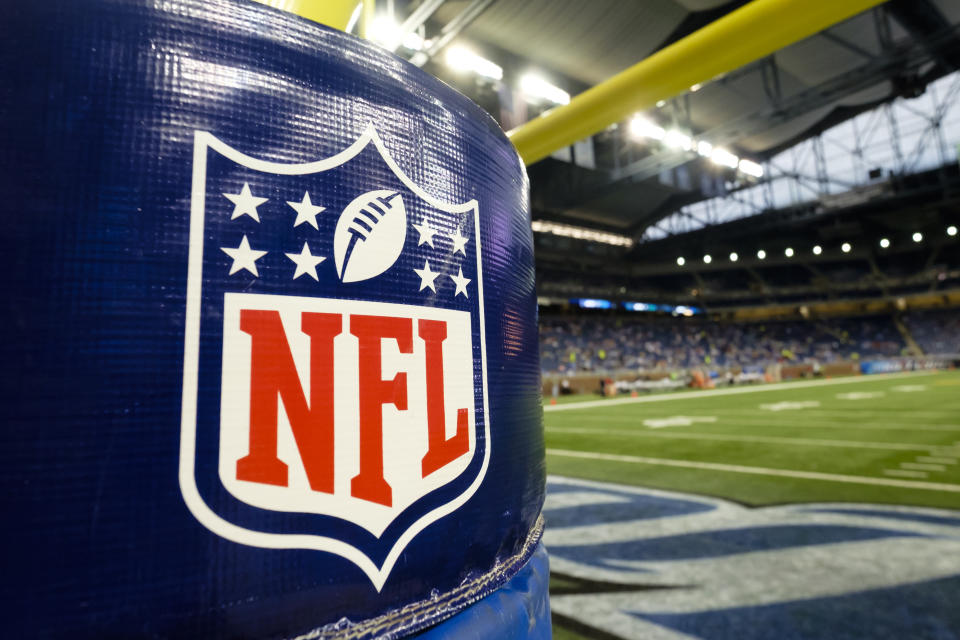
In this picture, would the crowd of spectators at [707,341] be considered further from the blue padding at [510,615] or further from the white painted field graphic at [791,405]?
the blue padding at [510,615]

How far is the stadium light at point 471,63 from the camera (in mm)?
8765

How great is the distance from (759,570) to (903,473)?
289 cm

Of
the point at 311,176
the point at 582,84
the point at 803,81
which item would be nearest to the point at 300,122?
the point at 311,176

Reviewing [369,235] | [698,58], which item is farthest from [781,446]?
[369,235]

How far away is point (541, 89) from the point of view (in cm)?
1016

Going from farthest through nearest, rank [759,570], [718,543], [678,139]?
[678,139], [718,543], [759,570]

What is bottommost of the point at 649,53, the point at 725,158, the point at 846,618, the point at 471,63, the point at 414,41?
the point at 846,618

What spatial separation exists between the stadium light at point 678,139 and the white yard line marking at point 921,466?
29.6ft

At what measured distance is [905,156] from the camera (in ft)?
77.9

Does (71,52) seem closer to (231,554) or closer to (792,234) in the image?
(231,554)

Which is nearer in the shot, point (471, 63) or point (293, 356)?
point (293, 356)

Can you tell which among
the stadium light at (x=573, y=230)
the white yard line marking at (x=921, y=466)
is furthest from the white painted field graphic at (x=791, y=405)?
the stadium light at (x=573, y=230)

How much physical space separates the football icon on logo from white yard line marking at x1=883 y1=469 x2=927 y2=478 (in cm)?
502

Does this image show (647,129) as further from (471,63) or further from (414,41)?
(414,41)
